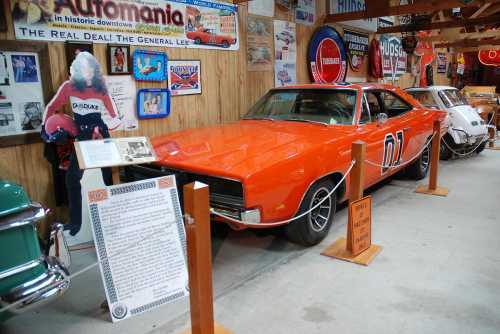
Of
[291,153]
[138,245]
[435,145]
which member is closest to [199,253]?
[138,245]

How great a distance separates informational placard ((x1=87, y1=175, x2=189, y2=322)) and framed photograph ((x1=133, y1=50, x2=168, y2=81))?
2.26m

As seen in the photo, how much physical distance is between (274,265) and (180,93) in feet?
9.19

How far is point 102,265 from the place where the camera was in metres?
2.65

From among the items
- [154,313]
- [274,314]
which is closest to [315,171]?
[274,314]

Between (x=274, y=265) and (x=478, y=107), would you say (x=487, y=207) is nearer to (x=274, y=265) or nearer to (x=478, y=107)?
(x=274, y=265)

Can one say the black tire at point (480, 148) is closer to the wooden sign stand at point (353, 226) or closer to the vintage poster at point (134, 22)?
the vintage poster at point (134, 22)

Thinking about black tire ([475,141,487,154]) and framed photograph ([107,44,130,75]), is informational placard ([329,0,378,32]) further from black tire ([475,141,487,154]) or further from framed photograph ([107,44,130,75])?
framed photograph ([107,44,130,75])

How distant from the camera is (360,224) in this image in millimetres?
3551

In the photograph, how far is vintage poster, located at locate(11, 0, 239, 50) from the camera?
3844 mm

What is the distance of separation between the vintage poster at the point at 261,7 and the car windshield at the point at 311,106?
196 cm

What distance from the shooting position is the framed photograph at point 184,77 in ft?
16.9

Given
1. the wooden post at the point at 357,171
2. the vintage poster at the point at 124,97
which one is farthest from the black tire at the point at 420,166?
the vintage poster at the point at 124,97

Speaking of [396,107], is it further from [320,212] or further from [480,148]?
[480,148]

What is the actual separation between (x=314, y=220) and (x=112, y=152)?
6.52ft
